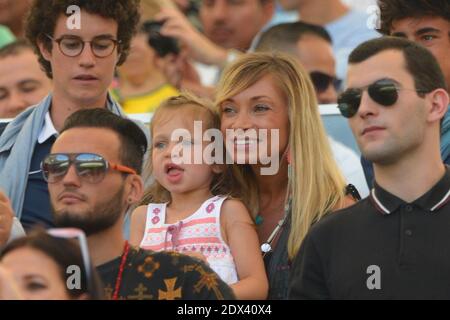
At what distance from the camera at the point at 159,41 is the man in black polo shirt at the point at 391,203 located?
9.44ft

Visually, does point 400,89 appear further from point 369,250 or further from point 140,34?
point 140,34

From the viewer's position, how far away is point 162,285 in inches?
162

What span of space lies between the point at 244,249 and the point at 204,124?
0.56m

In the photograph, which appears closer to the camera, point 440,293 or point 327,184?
point 440,293

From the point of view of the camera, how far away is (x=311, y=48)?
6699mm

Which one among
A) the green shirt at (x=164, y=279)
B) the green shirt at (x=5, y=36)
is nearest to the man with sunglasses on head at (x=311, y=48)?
the green shirt at (x=5, y=36)

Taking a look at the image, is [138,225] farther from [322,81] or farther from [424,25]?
[322,81]

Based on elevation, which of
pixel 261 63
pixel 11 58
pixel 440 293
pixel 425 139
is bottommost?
pixel 440 293

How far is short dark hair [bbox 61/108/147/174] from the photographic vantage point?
15.0 feet

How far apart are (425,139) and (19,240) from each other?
136cm

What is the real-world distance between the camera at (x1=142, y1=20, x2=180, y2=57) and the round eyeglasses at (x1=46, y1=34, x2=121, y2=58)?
1.73 metres

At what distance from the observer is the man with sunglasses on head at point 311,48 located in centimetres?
656

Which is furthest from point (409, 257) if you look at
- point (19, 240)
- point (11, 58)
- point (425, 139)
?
point (11, 58)

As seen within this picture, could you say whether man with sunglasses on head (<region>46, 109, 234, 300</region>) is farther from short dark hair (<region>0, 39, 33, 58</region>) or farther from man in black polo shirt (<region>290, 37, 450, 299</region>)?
short dark hair (<region>0, 39, 33, 58</region>)
